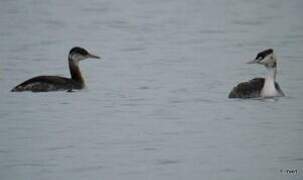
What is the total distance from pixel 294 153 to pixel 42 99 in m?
5.94

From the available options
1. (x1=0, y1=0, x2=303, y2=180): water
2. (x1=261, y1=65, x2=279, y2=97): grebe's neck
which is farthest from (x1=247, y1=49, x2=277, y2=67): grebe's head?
(x1=0, y1=0, x2=303, y2=180): water

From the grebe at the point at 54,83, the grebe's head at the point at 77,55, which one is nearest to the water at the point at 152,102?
the grebe at the point at 54,83

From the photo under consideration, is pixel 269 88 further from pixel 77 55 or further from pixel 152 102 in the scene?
pixel 77 55

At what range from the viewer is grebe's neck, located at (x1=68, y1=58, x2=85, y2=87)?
2182 centimetres

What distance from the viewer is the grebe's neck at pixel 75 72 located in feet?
71.6

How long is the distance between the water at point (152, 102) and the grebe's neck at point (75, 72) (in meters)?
0.23

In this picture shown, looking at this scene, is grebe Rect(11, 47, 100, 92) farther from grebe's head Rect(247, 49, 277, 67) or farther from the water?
grebe's head Rect(247, 49, 277, 67)

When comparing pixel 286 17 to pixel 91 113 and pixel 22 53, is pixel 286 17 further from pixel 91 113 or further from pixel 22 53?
pixel 91 113

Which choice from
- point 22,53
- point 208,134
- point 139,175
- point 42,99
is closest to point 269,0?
point 22,53

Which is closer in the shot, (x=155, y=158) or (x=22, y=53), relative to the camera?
(x=155, y=158)

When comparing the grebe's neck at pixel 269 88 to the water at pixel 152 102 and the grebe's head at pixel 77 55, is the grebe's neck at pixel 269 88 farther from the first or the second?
the grebe's head at pixel 77 55

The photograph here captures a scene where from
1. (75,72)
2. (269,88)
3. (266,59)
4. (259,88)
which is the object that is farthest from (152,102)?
(75,72)

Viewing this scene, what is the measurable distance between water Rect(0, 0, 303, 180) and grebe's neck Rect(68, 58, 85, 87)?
0.74 ft

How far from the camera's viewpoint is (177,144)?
16.5m
